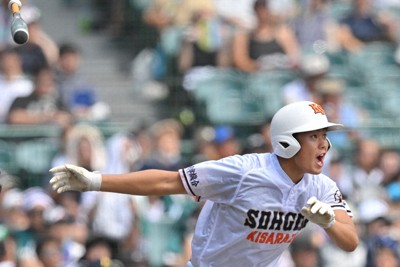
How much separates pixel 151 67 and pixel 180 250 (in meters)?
2.71

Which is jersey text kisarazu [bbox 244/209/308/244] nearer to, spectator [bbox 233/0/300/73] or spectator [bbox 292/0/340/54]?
spectator [bbox 233/0/300/73]

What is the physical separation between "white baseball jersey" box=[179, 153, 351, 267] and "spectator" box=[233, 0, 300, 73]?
20.5 feet

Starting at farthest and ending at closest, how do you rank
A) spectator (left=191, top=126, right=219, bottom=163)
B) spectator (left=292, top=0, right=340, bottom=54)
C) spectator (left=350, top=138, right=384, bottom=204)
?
spectator (left=292, top=0, right=340, bottom=54)
spectator (left=350, top=138, right=384, bottom=204)
spectator (left=191, top=126, right=219, bottom=163)

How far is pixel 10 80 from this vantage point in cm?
1247

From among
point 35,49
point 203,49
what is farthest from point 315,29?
point 35,49

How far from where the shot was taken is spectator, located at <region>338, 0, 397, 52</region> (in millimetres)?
14266

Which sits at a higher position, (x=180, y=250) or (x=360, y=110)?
(x=360, y=110)

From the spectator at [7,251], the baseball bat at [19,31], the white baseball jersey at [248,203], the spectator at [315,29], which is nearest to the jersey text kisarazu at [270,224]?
the white baseball jersey at [248,203]

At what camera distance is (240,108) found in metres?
13.0

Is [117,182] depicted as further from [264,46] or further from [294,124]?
[264,46]

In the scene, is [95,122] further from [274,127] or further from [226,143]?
[274,127]

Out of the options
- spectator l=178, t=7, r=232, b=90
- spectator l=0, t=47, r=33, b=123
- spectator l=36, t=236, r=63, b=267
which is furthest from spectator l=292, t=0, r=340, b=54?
spectator l=36, t=236, r=63, b=267

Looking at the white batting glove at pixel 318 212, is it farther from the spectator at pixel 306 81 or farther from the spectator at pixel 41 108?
the spectator at pixel 306 81

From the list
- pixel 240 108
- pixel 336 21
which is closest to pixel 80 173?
pixel 240 108
